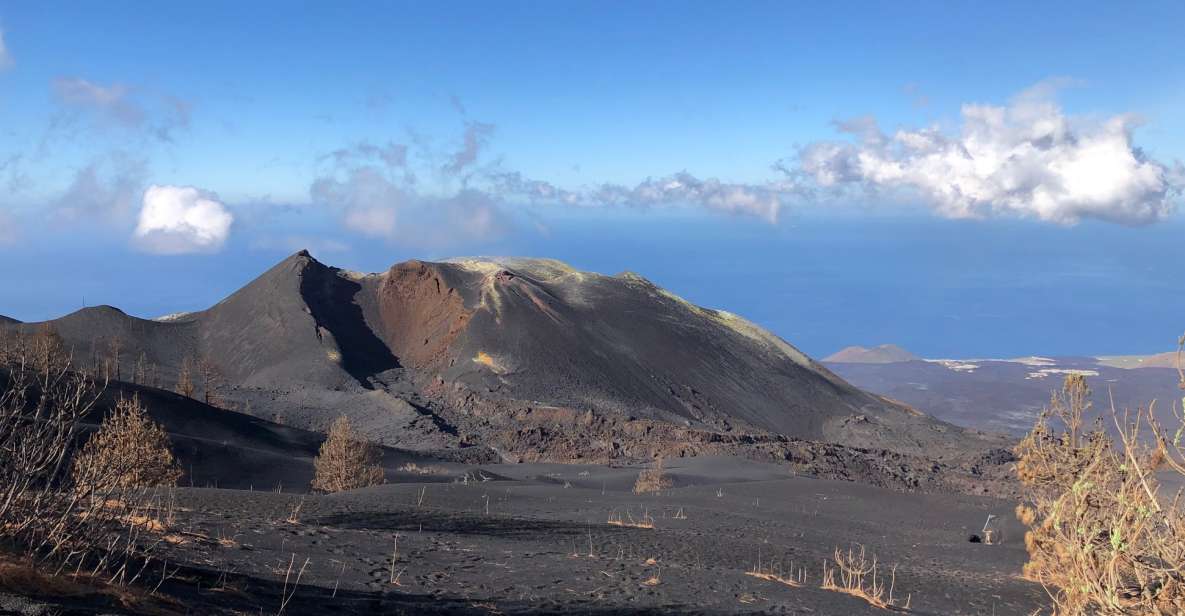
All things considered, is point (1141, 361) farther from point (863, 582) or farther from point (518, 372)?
point (863, 582)

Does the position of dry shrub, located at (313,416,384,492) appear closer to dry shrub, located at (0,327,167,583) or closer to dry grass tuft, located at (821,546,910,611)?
dry grass tuft, located at (821,546,910,611)

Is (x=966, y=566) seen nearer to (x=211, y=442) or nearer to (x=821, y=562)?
(x=821, y=562)

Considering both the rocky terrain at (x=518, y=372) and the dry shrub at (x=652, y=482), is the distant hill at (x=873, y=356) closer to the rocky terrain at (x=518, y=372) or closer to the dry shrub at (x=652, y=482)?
the rocky terrain at (x=518, y=372)

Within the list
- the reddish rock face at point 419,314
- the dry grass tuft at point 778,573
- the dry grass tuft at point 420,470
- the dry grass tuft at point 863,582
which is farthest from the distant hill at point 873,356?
the dry grass tuft at point 778,573

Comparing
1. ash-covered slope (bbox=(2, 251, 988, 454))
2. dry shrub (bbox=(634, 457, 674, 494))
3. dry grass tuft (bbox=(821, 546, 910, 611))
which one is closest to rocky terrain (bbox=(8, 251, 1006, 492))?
ash-covered slope (bbox=(2, 251, 988, 454))

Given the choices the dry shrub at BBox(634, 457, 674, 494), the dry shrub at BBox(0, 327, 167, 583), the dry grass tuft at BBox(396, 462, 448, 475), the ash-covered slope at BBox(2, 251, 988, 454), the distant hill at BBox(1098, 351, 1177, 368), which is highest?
the distant hill at BBox(1098, 351, 1177, 368)

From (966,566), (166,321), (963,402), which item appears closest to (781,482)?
(966,566)

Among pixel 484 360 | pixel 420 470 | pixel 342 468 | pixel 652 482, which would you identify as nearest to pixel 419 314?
pixel 484 360
